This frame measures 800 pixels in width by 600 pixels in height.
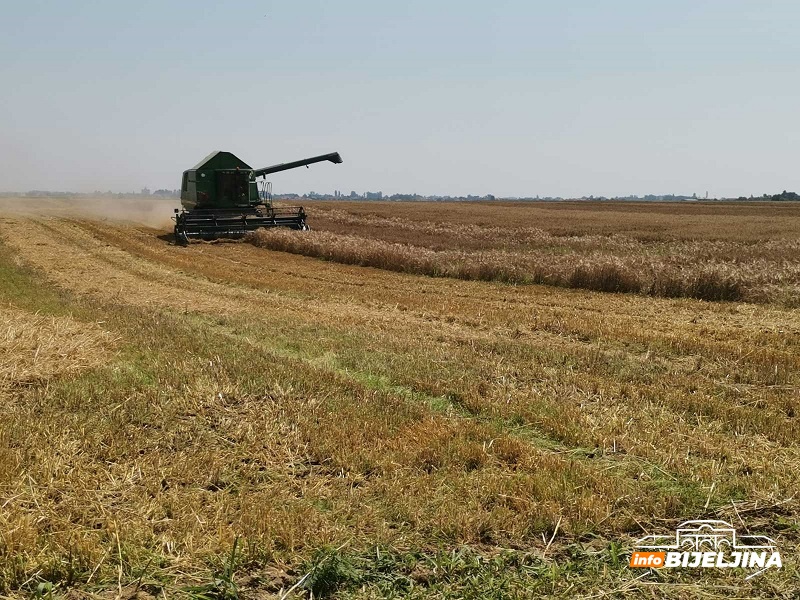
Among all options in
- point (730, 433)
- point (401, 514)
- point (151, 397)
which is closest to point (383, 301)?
point (151, 397)

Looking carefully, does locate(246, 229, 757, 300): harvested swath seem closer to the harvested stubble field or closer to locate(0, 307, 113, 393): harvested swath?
the harvested stubble field

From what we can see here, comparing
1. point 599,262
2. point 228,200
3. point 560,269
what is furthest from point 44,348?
point 228,200

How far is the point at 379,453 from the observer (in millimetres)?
5289

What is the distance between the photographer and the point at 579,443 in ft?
18.8

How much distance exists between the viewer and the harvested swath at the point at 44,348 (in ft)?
22.7

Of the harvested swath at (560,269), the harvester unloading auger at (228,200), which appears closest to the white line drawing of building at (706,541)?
the harvested swath at (560,269)

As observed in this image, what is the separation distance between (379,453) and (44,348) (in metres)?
4.86

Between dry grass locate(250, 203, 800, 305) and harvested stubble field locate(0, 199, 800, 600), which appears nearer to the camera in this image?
harvested stubble field locate(0, 199, 800, 600)

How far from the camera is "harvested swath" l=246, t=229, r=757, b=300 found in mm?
15375

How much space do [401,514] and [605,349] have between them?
20.5 feet

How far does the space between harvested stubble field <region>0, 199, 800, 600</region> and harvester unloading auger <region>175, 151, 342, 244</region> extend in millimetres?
18871

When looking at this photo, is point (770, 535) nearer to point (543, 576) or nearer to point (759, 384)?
point (543, 576)

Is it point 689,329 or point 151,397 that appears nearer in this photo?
point 151,397

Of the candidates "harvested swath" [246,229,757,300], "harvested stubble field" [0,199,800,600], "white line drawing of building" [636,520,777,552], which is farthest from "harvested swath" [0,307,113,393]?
"harvested swath" [246,229,757,300]
